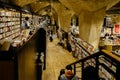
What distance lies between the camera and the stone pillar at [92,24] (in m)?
9.81

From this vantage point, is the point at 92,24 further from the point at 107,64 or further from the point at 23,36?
the point at 107,64

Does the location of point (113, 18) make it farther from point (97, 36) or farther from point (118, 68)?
point (118, 68)

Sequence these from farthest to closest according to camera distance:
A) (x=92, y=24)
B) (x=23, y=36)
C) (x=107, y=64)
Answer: (x=92, y=24)
(x=23, y=36)
(x=107, y=64)

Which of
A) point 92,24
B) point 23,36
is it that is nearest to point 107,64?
point 23,36

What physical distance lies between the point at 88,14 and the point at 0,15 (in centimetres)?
427

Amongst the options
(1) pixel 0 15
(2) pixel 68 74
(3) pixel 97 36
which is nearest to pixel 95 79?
(2) pixel 68 74

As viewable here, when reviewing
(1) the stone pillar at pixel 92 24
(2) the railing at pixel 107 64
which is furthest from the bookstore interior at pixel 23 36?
(1) the stone pillar at pixel 92 24

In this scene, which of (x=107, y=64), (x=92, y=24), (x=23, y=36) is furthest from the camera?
(x=92, y=24)

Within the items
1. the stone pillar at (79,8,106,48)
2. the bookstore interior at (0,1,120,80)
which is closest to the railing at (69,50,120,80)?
the bookstore interior at (0,1,120,80)

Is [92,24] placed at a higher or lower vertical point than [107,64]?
higher

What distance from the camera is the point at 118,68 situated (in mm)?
1643

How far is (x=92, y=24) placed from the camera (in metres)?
9.78

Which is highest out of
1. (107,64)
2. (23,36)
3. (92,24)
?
(92,24)

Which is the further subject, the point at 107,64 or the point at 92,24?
the point at 92,24
